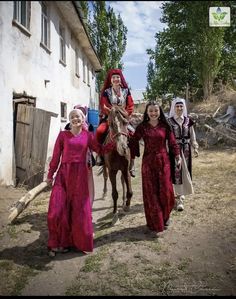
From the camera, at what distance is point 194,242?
440 cm

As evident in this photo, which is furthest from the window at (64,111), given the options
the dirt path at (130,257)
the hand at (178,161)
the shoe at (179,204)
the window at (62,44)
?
the hand at (178,161)

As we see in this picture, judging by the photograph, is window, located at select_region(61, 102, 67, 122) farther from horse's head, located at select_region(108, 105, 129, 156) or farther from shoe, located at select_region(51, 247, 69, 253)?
shoe, located at select_region(51, 247, 69, 253)

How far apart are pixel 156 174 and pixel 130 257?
48.0 inches

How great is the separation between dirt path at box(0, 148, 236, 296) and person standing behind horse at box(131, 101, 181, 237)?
0.94 feet

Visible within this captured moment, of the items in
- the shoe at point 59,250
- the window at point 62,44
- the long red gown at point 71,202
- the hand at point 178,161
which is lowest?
the shoe at point 59,250

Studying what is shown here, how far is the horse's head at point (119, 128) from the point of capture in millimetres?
4820

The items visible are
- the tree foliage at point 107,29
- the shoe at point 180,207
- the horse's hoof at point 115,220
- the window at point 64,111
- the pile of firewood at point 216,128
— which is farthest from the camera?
the pile of firewood at point 216,128

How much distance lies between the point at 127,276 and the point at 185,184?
2721 mm

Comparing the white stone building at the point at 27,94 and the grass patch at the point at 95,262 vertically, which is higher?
the white stone building at the point at 27,94

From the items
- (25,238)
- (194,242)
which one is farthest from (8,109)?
(194,242)

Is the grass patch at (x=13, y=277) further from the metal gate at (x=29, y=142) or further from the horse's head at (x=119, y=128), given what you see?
the metal gate at (x=29, y=142)

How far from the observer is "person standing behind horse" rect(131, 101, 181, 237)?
457 centimetres

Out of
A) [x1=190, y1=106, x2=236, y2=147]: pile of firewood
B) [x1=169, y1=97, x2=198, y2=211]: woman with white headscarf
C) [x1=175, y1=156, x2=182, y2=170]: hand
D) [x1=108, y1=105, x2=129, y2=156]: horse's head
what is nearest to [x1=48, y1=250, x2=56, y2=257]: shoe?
[x1=108, y1=105, x2=129, y2=156]: horse's head

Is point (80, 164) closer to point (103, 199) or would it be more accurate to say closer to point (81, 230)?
point (81, 230)
